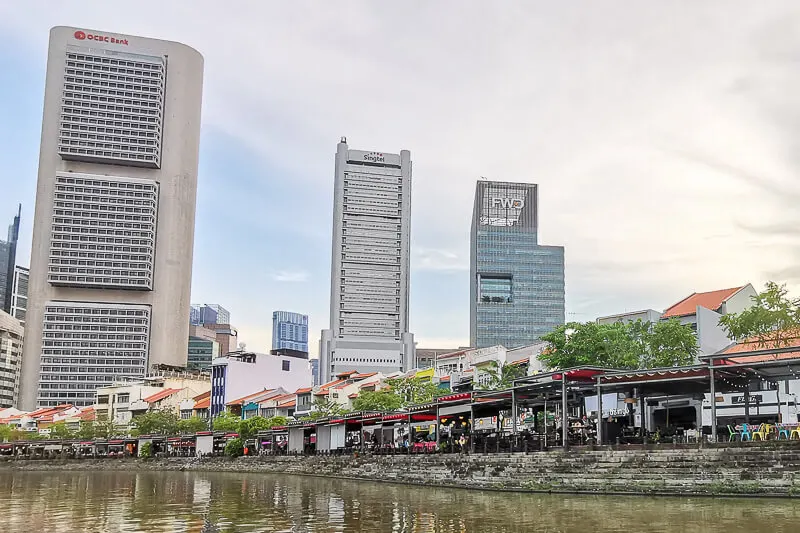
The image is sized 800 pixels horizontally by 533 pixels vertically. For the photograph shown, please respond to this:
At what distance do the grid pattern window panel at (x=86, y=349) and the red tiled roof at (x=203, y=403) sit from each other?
131 feet

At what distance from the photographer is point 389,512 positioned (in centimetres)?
2806

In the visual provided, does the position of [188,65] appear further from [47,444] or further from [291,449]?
[291,449]

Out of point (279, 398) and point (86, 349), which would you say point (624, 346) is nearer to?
point (279, 398)

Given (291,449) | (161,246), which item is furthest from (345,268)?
(291,449)

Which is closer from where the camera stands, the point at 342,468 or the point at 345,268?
the point at 342,468

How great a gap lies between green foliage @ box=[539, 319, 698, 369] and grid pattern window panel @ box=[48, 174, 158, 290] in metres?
113

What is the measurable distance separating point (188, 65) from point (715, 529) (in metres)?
161

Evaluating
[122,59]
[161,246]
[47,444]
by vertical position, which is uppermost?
[122,59]

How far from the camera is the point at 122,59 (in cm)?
16188

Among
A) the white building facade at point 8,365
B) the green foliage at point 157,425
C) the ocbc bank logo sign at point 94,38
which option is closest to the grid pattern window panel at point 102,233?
the white building facade at point 8,365

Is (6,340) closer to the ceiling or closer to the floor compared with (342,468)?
closer to the ceiling

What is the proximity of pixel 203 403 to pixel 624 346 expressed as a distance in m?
69.0

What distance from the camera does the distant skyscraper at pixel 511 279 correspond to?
178375mm

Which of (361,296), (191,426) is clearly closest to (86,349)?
(361,296)
